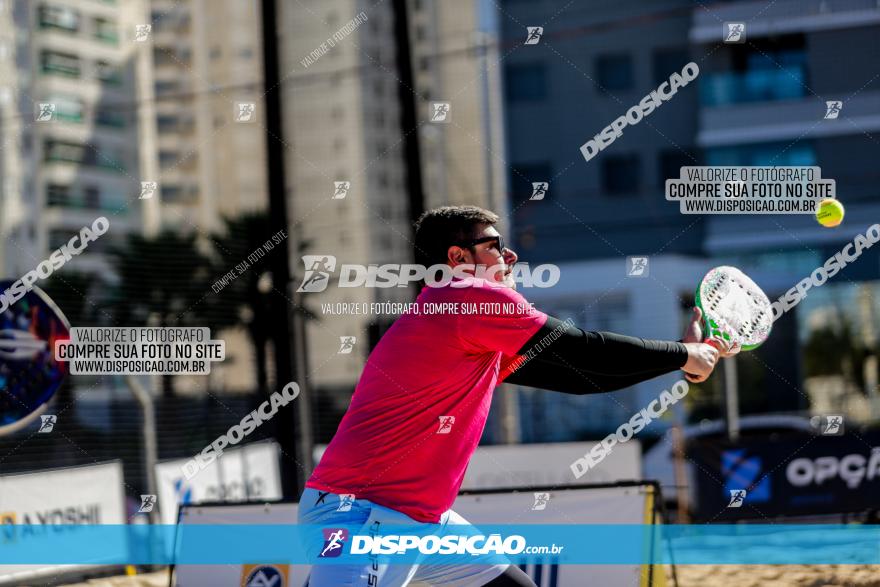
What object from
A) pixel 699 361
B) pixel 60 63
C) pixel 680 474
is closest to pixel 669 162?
pixel 680 474

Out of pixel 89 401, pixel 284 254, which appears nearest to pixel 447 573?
pixel 284 254

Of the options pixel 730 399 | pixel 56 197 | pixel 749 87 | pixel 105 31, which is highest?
pixel 105 31

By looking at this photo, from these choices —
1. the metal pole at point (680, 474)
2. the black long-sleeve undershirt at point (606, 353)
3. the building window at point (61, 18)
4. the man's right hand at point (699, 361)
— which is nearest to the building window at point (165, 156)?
the building window at point (61, 18)

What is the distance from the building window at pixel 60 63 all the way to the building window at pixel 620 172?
37.0 metres

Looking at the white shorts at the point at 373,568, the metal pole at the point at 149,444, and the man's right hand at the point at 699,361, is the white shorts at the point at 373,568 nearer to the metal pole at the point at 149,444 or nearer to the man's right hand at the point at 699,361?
the man's right hand at the point at 699,361

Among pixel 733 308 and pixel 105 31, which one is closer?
pixel 733 308

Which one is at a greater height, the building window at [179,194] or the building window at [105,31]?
the building window at [105,31]

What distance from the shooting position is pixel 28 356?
318 inches

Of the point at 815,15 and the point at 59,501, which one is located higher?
the point at 815,15

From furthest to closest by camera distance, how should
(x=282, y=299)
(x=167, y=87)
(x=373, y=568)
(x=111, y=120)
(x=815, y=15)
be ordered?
1. (x=167, y=87)
2. (x=111, y=120)
3. (x=815, y=15)
4. (x=282, y=299)
5. (x=373, y=568)

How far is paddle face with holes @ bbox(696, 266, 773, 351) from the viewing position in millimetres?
4035

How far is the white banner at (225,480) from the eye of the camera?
9.95 meters

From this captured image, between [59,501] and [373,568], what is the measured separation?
5.92 meters

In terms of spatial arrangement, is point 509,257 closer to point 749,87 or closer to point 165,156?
point 749,87
